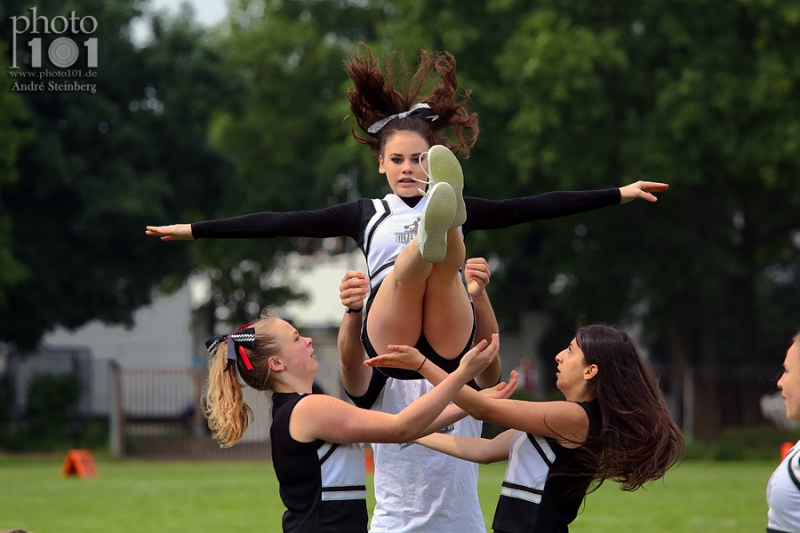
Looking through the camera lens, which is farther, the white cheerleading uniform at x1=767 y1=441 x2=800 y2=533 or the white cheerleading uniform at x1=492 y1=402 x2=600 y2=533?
the white cheerleading uniform at x1=492 y1=402 x2=600 y2=533

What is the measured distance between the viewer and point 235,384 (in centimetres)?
434

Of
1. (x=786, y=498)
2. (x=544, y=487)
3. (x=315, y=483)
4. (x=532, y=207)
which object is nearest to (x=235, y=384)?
(x=315, y=483)

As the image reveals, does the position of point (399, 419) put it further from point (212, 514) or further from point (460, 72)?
point (460, 72)

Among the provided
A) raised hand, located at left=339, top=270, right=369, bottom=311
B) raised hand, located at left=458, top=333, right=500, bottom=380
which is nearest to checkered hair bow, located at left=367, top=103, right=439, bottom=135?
raised hand, located at left=339, top=270, right=369, bottom=311

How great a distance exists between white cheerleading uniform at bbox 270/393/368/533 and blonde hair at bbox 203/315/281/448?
0.19 metres

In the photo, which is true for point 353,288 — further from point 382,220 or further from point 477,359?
point 477,359

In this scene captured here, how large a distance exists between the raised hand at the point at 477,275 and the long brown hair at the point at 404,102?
27.8 inches

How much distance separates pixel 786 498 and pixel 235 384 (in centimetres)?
224

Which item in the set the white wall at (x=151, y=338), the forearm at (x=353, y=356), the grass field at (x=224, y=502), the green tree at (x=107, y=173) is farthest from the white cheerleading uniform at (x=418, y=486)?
the white wall at (x=151, y=338)

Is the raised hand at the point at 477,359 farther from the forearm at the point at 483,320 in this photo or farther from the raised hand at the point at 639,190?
the raised hand at the point at 639,190

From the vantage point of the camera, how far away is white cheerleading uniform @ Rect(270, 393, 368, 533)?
4.07 m

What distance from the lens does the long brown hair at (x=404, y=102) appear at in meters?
5.11

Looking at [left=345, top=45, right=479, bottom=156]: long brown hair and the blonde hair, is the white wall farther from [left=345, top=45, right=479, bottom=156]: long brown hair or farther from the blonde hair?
the blonde hair

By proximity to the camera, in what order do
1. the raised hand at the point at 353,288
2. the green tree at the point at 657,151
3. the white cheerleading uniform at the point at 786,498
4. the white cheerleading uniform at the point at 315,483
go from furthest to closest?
the green tree at the point at 657,151
the raised hand at the point at 353,288
the white cheerleading uniform at the point at 315,483
the white cheerleading uniform at the point at 786,498
